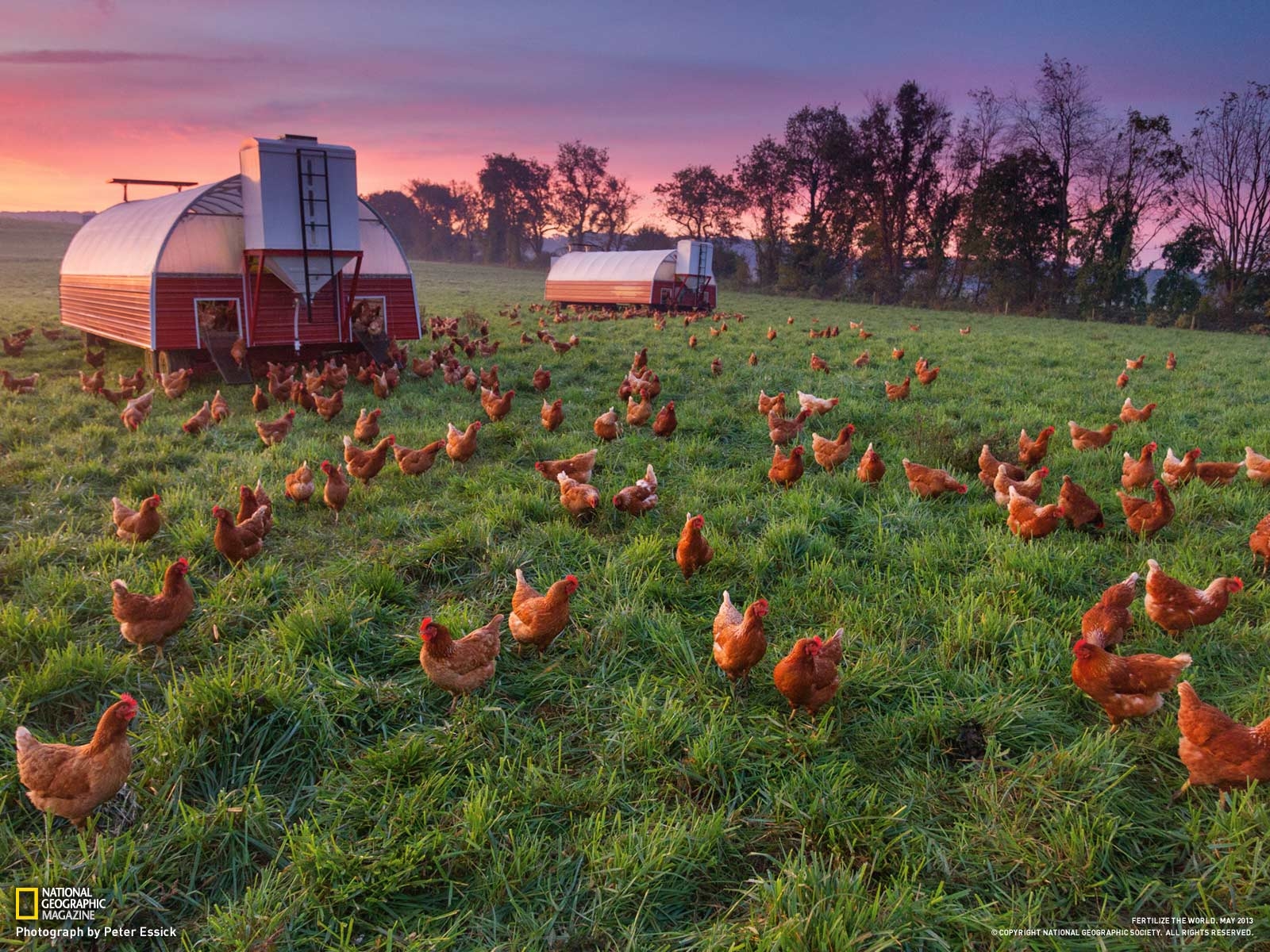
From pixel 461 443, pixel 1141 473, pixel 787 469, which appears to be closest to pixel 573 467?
pixel 461 443

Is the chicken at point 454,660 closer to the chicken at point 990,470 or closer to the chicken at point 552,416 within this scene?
the chicken at point 990,470

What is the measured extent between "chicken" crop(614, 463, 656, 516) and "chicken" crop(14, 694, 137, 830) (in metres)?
3.40

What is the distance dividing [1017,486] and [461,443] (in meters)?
5.29

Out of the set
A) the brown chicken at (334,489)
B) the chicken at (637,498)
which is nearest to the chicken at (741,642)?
the chicken at (637,498)

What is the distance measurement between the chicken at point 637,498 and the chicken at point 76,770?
3404 millimetres

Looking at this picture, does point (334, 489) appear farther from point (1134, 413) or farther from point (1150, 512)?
point (1134, 413)

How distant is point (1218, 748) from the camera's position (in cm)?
260

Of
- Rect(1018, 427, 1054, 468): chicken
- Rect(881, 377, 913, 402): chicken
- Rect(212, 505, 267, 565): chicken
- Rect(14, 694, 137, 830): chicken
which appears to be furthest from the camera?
Rect(881, 377, 913, 402): chicken

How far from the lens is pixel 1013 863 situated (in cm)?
245

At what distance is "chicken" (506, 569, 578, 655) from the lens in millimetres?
3584

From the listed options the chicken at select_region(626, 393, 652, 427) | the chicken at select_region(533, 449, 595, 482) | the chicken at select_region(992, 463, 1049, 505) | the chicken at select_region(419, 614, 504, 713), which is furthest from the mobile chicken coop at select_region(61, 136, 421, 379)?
the chicken at select_region(992, 463, 1049, 505)

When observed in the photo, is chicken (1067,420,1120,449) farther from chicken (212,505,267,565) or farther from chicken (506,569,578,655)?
chicken (212,505,267,565)

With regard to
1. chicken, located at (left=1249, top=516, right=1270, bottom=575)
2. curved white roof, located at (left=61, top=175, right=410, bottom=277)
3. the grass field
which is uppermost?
curved white roof, located at (left=61, top=175, right=410, bottom=277)

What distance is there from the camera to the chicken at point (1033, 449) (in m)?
6.49
